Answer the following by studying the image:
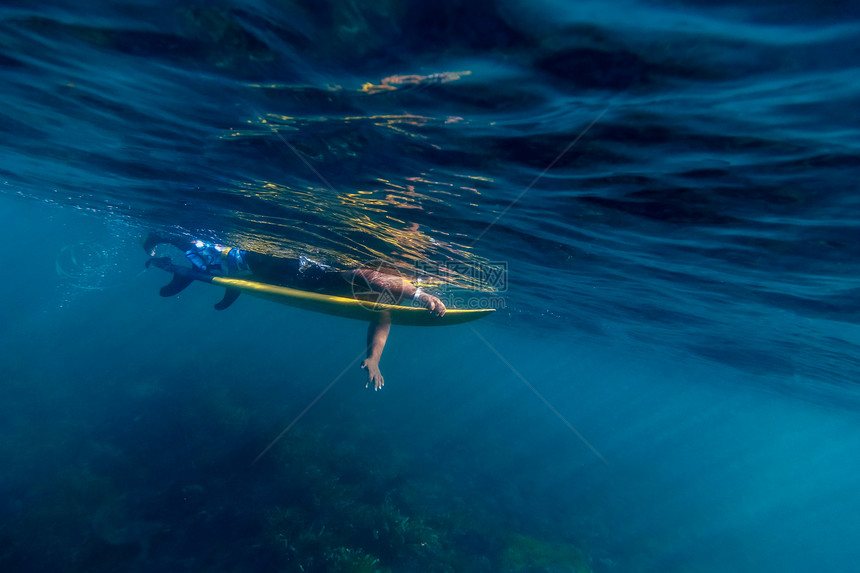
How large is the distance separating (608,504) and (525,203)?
2612 centimetres

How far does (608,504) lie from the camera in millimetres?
25359

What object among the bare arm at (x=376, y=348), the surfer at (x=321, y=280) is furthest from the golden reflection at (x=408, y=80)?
the bare arm at (x=376, y=348)

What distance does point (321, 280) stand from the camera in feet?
37.2

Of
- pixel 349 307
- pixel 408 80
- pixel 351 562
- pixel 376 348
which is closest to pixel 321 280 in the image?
pixel 349 307

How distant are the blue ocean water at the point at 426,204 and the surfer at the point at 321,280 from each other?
156 cm

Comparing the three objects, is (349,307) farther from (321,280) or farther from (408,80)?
(408,80)

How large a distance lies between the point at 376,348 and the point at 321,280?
4422mm

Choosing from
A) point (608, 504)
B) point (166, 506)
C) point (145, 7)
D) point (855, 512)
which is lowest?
point (855, 512)

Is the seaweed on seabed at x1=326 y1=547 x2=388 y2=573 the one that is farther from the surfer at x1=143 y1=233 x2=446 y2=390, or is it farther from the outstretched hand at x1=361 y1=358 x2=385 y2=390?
the outstretched hand at x1=361 y1=358 x2=385 y2=390

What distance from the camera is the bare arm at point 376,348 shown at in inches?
277

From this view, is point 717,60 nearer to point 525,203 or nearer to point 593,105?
point 593,105

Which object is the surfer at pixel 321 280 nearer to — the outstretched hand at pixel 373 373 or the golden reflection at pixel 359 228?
the outstretched hand at pixel 373 373

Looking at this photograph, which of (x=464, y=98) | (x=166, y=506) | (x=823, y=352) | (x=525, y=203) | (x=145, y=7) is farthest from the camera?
(x=823, y=352)

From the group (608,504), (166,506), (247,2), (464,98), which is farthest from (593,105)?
(608,504)
